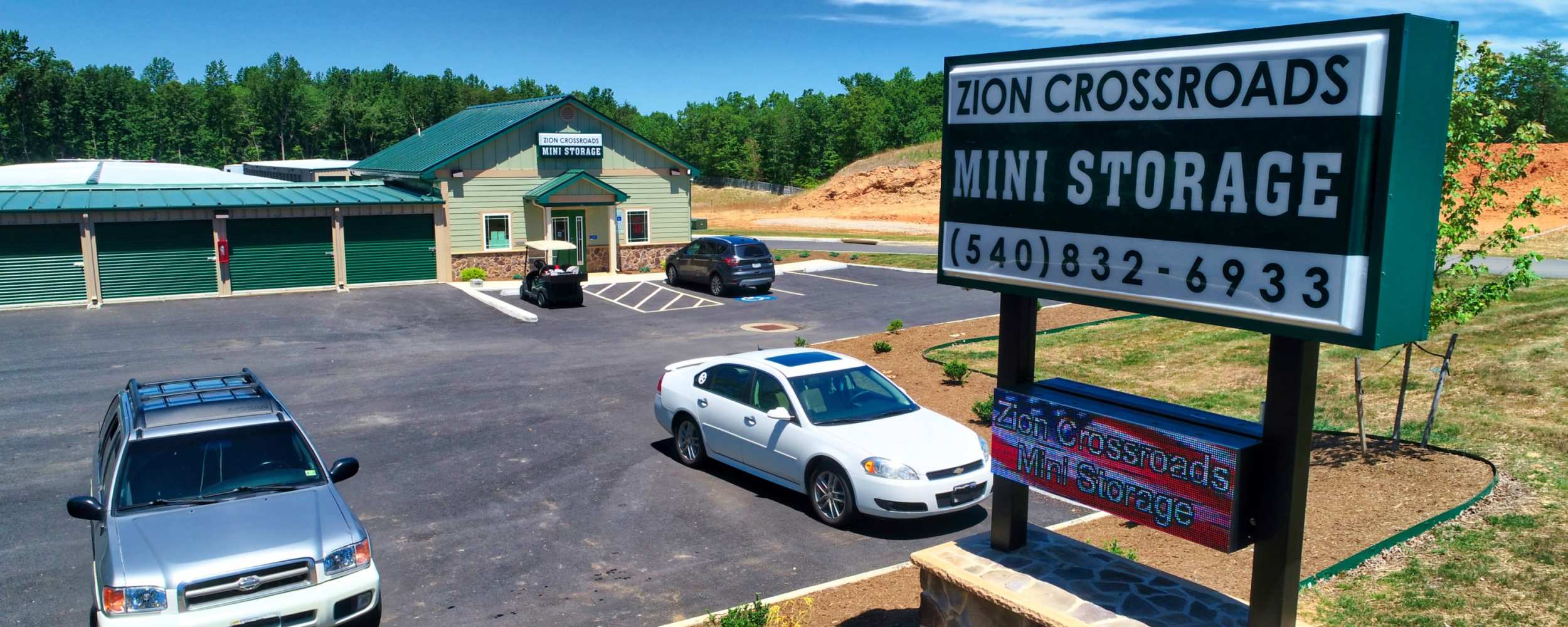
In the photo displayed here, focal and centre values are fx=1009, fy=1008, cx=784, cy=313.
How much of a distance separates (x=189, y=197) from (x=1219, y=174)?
1139 inches

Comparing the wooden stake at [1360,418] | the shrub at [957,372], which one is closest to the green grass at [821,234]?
the shrub at [957,372]

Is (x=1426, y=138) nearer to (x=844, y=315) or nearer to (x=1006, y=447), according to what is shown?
(x=1006, y=447)

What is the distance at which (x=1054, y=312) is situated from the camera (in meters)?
23.4

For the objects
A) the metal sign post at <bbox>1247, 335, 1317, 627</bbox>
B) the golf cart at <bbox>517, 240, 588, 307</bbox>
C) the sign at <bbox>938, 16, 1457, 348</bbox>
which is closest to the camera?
the sign at <bbox>938, 16, 1457, 348</bbox>

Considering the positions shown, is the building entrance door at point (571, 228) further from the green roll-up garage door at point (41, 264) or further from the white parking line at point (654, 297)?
the green roll-up garage door at point (41, 264)

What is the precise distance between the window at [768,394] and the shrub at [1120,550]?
11.6ft

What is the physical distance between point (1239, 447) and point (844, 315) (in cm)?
1957

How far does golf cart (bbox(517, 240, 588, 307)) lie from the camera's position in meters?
26.2

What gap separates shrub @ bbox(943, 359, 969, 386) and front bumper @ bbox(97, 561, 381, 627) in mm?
10324

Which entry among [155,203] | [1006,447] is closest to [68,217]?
[155,203]

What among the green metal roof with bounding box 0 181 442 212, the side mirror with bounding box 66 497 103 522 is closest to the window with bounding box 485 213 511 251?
the green metal roof with bounding box 0 181 442 212

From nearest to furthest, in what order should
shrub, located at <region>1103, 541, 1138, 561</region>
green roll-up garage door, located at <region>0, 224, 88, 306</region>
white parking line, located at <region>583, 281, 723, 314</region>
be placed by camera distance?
shrub, located at <region>1103, 541, 1138, 561</region>, green roll-up garage door, located at <region>0, 224, 88, 306</region>, white parking line, located at <region>583, 281, 723, 314</region>

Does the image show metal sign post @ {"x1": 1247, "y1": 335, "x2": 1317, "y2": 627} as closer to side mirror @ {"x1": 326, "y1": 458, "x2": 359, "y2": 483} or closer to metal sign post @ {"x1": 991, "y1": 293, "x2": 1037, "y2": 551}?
metal sign post @ {"x1": 991, "y1": 293, "x2": 1037, "y2": 551}

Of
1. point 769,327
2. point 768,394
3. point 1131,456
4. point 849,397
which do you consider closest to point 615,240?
point 769,327
